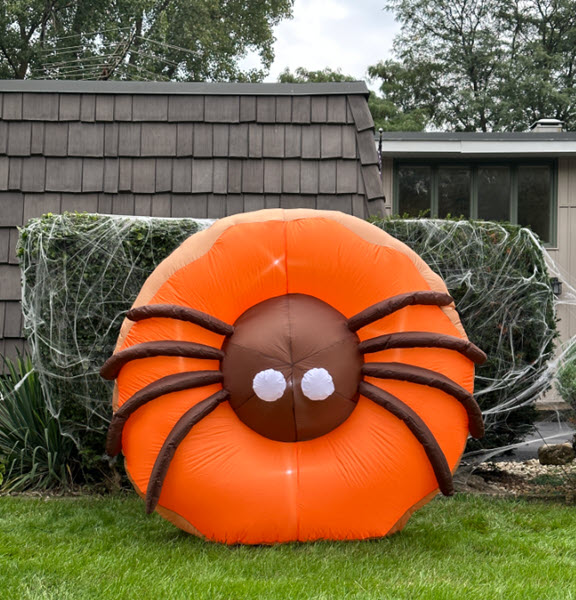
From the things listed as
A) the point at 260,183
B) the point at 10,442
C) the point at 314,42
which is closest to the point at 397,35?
the point at 314,42

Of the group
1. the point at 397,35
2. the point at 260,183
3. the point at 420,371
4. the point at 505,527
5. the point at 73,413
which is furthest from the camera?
the point at 397,35

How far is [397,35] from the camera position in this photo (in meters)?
20.1

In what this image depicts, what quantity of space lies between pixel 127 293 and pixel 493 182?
637 centimetres

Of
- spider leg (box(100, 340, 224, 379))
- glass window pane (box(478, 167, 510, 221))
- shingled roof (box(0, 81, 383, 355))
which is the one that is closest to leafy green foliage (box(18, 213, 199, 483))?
shingled roof (box(0, 81, 383, 355))

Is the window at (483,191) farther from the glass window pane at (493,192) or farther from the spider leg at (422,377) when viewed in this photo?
the spider leg at (422,377)

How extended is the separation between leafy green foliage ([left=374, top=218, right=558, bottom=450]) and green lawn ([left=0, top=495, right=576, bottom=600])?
0.90 m

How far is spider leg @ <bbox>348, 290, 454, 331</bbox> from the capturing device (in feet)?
10.2

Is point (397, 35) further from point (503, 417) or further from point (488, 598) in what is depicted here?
point (488, 598)

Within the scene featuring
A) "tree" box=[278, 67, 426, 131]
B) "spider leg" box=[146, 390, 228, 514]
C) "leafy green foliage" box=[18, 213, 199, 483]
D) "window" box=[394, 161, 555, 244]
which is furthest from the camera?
"tree" box=[278, 67, 426, 131]

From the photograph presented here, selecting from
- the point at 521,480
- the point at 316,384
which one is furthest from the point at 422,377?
the point at 521,480

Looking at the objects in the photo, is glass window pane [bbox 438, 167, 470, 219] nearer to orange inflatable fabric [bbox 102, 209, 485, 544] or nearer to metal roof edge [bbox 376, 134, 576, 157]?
metal roof edge [bbox 376, 134, 576, 157]

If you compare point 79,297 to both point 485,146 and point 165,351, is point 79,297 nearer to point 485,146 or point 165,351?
point 165,351

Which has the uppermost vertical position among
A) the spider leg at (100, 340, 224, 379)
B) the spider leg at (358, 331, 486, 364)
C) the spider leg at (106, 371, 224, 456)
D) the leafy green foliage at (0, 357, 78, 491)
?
the spider leg at (358, 331, 486, 364)

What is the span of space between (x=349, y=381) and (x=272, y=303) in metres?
0.49
